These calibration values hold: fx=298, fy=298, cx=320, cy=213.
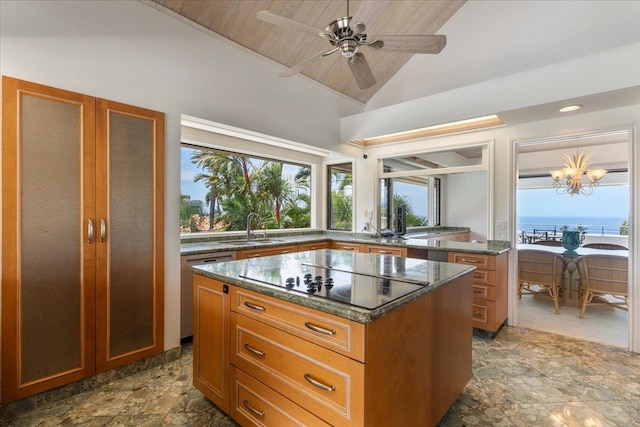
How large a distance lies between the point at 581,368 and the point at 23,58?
467cm

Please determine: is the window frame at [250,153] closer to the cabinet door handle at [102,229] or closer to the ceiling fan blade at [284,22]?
the cabinet door handle at [102,229]

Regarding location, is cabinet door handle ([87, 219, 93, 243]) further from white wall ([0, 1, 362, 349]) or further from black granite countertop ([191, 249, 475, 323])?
black granite countertop ([191, 249, 475, 323])

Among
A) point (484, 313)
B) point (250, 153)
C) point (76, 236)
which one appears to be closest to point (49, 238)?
point (76, 236)

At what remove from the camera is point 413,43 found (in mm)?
1863

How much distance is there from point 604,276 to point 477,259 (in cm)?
160

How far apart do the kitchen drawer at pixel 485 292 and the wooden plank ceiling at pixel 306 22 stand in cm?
265

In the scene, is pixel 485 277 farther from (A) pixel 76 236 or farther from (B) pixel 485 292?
(A) pixel 76 236

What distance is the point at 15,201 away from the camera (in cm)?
184

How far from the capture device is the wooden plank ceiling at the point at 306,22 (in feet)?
8.90

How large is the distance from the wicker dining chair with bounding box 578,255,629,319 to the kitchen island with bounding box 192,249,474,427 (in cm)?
262

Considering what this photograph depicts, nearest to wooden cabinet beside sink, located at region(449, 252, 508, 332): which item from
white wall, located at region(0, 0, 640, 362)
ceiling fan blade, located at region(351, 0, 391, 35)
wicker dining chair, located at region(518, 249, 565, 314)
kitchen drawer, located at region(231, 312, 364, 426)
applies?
white wall, located at region(0, 0, 640, 362)

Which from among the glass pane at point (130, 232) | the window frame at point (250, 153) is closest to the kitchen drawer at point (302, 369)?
the glass pane at point (130, 232)

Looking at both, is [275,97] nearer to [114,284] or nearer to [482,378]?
[114,284]


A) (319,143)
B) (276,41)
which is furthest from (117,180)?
(319,143)
